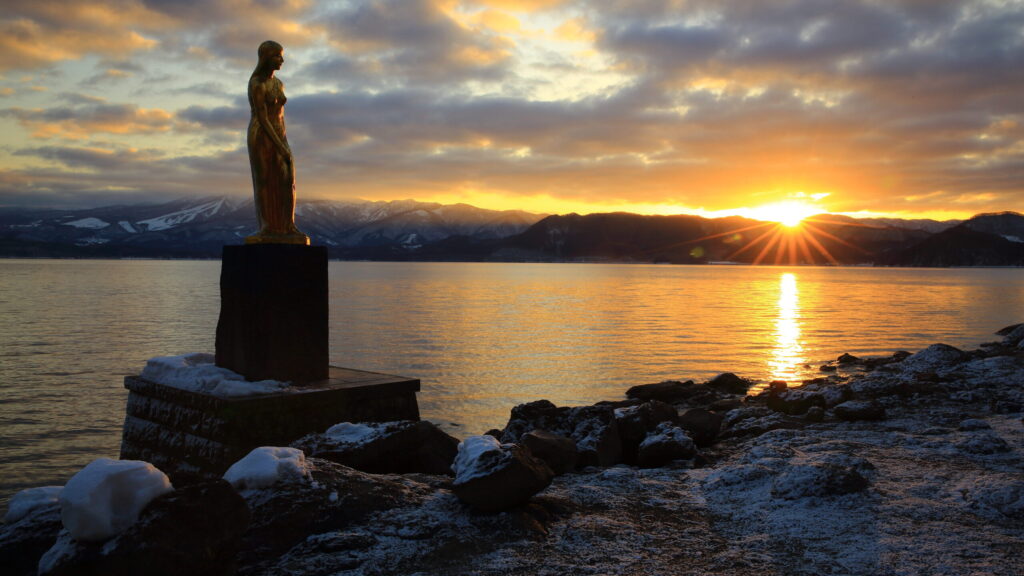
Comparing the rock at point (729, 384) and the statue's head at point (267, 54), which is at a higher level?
the statue's head at point (267, 54)

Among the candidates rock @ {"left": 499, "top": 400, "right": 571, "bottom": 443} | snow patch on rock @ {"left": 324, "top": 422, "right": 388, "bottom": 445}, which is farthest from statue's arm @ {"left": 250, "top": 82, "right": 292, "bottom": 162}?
rock @ {"left": 499, "top": 400, "right": 571, "bottom": 443}

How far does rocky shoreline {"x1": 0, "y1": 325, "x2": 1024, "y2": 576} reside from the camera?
13.4 feet

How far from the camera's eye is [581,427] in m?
8.42

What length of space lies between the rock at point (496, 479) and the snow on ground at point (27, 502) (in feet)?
8.72

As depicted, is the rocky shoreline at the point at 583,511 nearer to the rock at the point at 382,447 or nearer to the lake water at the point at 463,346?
the rock at the point at 382,447

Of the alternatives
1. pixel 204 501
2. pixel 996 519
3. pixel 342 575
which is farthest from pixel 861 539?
pixel 204 501

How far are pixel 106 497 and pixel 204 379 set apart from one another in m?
4.56

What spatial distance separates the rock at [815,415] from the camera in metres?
9.85

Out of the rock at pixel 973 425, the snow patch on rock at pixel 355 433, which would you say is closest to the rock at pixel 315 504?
the snow patch on rock at pixel 355 433

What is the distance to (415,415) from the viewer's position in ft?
30.0

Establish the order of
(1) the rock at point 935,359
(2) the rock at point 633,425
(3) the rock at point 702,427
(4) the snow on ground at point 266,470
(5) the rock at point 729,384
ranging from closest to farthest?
1. (4) the snow on ground at point 266,470
2. (2) the rock at point 633,425
3. (3) the rock at point 702,427
4. (1) the rock at point 935,359
5. (5) the rock at point 729,384

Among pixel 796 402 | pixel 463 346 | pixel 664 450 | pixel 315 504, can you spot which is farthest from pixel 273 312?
pixel 463 346

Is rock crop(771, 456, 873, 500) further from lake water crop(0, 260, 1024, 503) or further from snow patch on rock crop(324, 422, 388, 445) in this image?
lake water crop(0, 260, 1024, 503)

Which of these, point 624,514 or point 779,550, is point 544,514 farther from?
point 779,550
